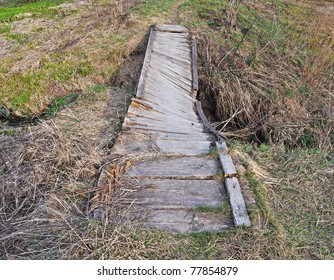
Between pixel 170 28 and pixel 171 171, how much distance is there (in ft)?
16.7

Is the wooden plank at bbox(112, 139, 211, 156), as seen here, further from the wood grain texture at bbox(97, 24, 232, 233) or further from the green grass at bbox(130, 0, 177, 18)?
the green grass at bbox(130, 0, 177, 18)

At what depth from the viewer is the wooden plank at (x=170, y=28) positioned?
7.13 meters

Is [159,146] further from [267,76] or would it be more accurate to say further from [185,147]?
[267,76]

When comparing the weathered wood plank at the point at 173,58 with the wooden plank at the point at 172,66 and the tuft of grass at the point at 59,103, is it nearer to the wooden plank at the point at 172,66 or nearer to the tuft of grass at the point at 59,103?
the wooden plank at the point at 172,66

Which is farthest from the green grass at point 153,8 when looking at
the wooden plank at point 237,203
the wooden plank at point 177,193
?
the wooden plank at point 237,203

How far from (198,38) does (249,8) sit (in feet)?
9.36

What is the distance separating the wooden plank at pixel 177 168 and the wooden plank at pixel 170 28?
15.6ft

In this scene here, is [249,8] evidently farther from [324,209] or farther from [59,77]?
[324,209]

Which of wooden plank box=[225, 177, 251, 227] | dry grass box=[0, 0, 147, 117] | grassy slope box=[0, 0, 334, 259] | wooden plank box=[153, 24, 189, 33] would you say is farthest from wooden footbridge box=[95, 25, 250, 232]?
wooden plank box=[153, 24, 189, 33]

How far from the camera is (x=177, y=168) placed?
10.5 ft

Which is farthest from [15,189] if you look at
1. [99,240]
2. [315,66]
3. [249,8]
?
[249,8]
